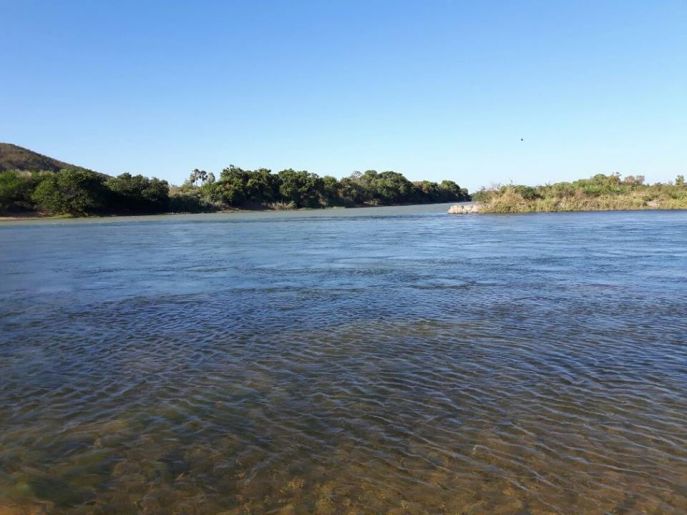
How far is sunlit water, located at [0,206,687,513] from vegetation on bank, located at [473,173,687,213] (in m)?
48.9

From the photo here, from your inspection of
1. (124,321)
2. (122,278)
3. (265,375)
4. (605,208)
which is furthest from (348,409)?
(605,208)

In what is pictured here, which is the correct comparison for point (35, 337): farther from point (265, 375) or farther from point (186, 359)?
point (265, 375)

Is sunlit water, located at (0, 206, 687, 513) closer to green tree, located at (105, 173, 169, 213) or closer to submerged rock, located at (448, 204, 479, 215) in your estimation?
submerged rock, located at (448, 204, 479, 215)

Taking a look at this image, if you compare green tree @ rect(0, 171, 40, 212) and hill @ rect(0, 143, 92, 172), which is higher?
hill @ rect(0, 143, 92, 172)

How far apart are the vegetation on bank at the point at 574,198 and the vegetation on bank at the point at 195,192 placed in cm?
5040

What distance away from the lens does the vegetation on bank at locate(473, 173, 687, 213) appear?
6053 cm

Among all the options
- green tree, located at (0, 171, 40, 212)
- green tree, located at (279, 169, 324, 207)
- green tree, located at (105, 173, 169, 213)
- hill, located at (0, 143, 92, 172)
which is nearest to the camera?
green tree, located at (0, 171, 40, 212)

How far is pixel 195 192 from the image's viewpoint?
10000 cm

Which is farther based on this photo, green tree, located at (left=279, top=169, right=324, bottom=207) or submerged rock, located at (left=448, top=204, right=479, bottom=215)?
green tree, located at (left=279, top=169, right=324, bottom=207)

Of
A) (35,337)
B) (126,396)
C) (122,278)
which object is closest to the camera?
(126,396)

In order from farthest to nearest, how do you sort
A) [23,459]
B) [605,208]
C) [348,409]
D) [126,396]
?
[605,208]
[126,396]
[348,409]
[23,459]

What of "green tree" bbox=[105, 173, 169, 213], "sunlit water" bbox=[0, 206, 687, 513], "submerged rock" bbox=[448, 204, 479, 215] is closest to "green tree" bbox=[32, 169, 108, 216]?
"green tree" bbox=[105, 173, 169, 213]

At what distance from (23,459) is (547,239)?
27.0 m

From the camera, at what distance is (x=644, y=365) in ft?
23.3
